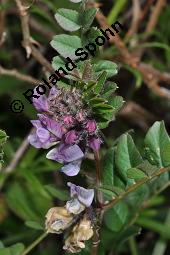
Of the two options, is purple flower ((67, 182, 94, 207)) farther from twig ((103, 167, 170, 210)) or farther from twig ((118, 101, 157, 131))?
twig ((118, 101, 157, 131))

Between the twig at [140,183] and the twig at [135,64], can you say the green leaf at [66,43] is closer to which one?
the twig at [140,183]

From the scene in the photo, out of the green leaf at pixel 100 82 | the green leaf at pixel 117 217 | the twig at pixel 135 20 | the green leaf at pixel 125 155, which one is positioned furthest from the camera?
the twig at pixel 135 20

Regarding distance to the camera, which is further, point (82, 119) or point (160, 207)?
point (160, 207)

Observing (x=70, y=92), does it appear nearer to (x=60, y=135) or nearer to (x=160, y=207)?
(x=60, y=135)

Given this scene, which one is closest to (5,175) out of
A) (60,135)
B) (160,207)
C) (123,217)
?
(123,217)

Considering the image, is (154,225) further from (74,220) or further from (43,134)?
(43,134)

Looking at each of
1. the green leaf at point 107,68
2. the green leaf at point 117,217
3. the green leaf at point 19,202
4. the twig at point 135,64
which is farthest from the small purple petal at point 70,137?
the green leaf at point 19,202

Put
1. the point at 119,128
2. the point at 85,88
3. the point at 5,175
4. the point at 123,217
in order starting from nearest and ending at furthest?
the point at 85,88 → the point at 123,217 → the point at 5,175 → the point at 119,128

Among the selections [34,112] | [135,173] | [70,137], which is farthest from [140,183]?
[34,112]

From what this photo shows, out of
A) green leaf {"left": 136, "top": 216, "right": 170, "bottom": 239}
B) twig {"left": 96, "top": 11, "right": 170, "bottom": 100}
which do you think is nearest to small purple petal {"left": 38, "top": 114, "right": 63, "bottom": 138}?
twig {"left": 96, "top": 11, "right": 170, "bottom": 100}
